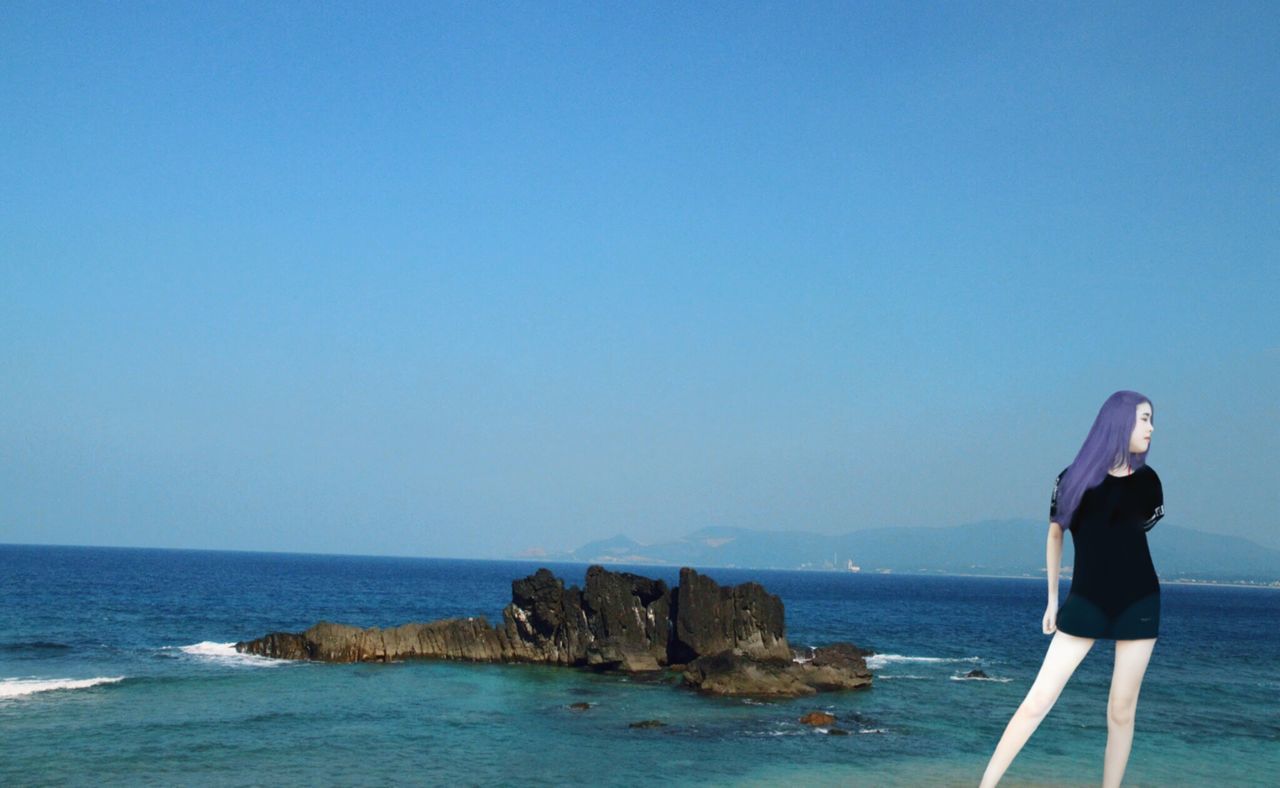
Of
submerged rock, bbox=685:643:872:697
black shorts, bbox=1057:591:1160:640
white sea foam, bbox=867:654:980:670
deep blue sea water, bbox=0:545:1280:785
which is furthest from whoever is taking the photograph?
white sea foam, bbox=867:654:980:670

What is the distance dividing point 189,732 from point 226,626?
3738 centimetres

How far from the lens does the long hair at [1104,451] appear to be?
267 inches

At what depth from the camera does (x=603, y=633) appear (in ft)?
149

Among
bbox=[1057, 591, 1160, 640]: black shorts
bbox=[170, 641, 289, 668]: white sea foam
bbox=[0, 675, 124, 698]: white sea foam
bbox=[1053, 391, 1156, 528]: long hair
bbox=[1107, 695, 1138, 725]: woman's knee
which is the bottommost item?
bbox=[170, 641, 289, 668]: white sea foam

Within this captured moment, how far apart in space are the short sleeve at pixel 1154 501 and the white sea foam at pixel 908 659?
44004 mm

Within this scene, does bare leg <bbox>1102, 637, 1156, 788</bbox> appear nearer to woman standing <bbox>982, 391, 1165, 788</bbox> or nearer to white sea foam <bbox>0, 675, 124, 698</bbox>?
woman standing <bbox>982, 391, 1165, 788</bbox>

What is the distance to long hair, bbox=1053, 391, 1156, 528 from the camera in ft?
22.3

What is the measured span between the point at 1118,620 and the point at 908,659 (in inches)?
1915

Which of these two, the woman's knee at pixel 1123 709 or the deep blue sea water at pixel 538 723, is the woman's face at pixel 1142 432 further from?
the deep blue sea water at pixel 538 723

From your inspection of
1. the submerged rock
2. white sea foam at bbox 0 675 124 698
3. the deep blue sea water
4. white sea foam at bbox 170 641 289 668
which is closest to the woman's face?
the deep blue sea water

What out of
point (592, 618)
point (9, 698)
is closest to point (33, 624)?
point (9, 698)

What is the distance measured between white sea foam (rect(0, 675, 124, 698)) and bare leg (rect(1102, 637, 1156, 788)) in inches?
1401

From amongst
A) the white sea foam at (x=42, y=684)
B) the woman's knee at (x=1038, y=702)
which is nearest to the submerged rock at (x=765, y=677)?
the white sea foam at (x=42, y=684)

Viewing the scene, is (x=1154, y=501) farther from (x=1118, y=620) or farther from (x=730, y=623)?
(x=730, y=623)
